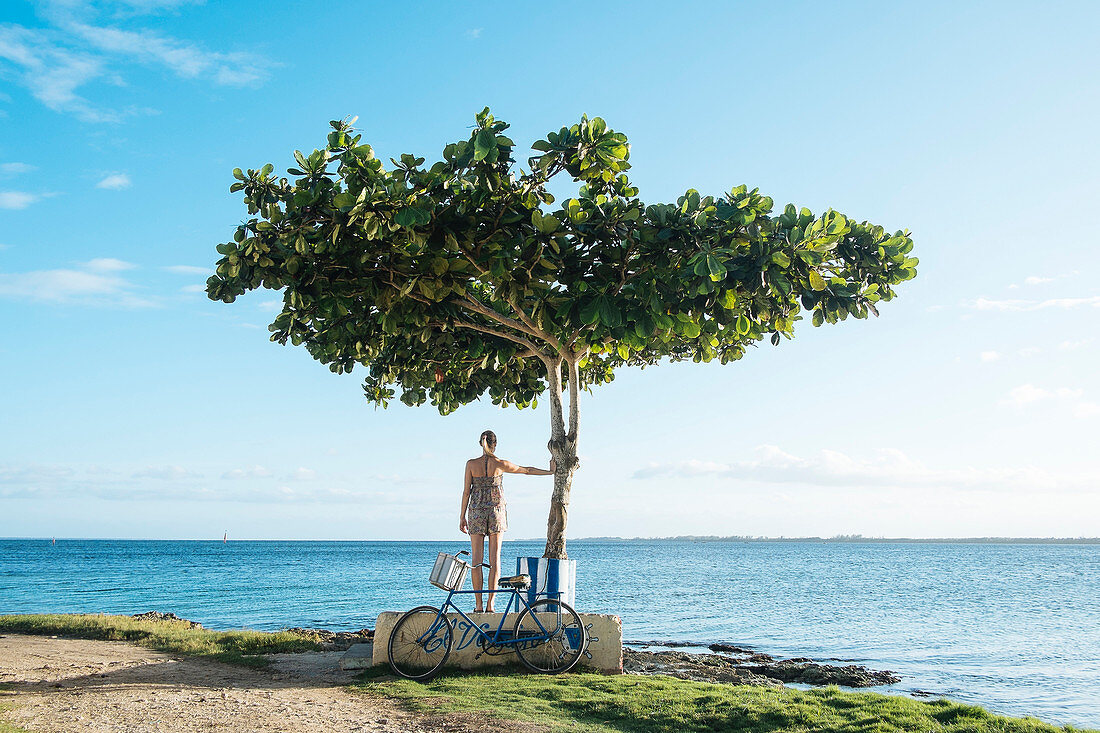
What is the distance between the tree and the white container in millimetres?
2912

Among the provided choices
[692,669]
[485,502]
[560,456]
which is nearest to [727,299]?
[560,456]

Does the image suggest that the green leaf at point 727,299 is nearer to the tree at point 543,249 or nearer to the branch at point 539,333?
the tree at point 543,249

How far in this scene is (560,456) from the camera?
11352 mm

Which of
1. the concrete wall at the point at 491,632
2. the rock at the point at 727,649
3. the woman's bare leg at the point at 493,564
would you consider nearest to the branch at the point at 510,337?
the woman's bare leg at the point at 493,564

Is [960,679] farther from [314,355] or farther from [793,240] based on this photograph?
[314,355]

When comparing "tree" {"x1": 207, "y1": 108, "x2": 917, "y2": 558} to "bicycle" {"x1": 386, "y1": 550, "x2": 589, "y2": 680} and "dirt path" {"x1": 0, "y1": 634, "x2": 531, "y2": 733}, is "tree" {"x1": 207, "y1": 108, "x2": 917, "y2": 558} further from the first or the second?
"dirt path" {"x1": 0, "y1": 634, "x2": 531, "y2": 733}

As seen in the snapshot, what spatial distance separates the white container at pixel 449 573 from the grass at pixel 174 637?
11.4ft

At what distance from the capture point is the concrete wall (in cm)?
958

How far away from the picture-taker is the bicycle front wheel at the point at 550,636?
9609 mm

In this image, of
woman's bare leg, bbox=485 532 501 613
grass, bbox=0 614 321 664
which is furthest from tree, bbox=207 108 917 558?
grass, bbox=0 614 321 664

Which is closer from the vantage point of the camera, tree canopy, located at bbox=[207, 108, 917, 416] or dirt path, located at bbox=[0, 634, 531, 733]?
dirt path, located at bbox=[0, 634, 531, 733]

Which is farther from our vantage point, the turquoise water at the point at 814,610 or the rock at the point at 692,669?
the turquoise water at the point at 814,610

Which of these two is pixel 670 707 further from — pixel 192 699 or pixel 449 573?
pixel 192 699

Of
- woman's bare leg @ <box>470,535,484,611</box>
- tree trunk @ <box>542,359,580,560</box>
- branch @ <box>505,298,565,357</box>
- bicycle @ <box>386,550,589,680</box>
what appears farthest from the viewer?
tree trunk @ <box>542,359,580,560</box>
